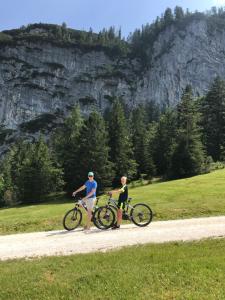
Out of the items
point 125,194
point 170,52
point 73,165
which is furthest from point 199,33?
point 125,194

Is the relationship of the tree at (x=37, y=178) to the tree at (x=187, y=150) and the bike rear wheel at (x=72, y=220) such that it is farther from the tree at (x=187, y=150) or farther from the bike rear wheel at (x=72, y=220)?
the bike rear wheel at (x=72, y=220)

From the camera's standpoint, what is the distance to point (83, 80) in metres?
192

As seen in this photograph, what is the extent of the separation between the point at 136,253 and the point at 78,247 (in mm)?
2469

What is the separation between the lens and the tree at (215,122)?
7131 cm

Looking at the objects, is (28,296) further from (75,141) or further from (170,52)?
(170,52)

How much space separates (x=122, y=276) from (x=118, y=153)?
55006 millimetres

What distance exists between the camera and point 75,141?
62.7 m

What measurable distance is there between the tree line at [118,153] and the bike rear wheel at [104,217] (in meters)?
39.5

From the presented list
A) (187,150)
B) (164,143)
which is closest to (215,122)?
(164,143)

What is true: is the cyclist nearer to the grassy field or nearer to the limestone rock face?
the grassy field

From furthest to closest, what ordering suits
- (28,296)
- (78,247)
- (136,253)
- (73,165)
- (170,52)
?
(170,52), (73,165), (78,247), (136,253), (28,296)

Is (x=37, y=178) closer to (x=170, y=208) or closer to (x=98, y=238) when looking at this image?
(x=170, y=208)

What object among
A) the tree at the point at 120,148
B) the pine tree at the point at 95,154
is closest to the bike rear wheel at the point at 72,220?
the pine tree at the point at 95,154

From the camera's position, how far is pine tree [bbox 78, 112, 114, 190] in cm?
5809
